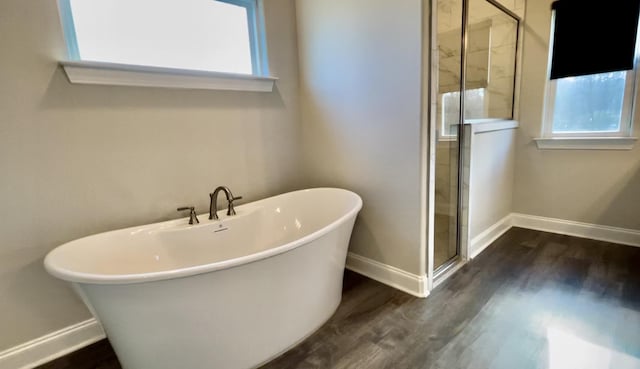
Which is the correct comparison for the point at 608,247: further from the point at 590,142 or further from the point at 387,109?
the point at 387,109

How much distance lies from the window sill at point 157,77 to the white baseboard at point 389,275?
1.45 meters

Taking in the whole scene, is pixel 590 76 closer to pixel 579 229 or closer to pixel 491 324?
pixel 579 229

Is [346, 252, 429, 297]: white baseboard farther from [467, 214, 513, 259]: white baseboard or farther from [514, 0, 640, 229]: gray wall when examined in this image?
[514, 0, 640, 229]: gray wall

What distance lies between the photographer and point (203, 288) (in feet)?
3.94

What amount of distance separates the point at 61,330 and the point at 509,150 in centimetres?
357

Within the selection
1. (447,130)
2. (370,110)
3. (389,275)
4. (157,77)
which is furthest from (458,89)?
(157,77)

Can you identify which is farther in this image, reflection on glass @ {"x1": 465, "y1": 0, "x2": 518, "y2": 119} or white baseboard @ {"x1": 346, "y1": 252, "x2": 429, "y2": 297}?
reflection on glass @ {"x1": 465, "y1": 0, "x2": 518, "y2": 119}

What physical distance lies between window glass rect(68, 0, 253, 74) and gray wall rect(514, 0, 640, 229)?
2.49 metres

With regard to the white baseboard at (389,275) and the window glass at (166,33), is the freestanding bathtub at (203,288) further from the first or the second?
the window glass at (166,33)

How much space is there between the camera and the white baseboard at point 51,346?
1492 millimetres

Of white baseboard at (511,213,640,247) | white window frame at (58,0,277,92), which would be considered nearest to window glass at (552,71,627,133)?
white baseboard at (511,213,640,247)

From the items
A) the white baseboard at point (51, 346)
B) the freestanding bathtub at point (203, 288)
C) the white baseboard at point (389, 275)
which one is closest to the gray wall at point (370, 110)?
the white baseboard at point (389, 275)

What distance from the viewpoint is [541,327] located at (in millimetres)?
1615

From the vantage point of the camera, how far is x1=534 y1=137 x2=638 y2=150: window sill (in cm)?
242
